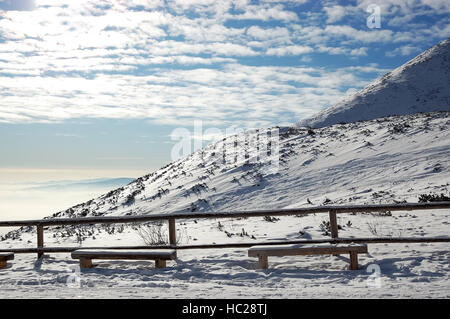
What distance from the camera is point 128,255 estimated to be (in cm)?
880

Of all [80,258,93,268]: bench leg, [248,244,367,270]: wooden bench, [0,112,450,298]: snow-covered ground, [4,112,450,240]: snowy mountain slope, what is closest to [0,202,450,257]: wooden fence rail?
[0,112,450,298]: snow-covered ground

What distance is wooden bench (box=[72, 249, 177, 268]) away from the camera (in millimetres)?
8648

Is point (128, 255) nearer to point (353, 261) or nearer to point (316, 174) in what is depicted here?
point (353, 261)

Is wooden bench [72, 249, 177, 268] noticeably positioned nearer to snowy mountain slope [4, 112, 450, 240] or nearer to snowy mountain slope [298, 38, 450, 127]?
snowy mountain slope [4, 112, 450, 240]

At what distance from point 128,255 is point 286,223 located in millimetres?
6441

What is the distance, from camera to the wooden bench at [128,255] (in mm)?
8648

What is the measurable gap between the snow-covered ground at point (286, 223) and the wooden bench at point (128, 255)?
27cm

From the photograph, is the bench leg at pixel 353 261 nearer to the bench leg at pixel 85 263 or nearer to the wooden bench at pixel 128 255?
the wooden bench at pixel 128 255

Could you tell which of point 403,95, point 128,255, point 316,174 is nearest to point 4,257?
point 128,255

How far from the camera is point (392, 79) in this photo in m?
83.5
